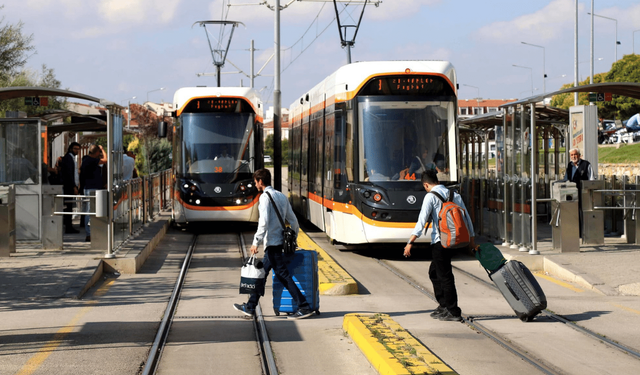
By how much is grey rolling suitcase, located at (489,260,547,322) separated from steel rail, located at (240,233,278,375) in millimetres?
2581

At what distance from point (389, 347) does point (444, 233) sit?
2.19 m

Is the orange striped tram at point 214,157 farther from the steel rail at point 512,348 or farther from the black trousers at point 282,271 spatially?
the black trousers at point 282,271

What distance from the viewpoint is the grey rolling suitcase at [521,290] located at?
9078 millimetres

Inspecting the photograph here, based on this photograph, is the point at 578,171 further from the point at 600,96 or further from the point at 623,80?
the point at 623,80

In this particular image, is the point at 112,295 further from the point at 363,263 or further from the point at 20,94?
the point at 363,263

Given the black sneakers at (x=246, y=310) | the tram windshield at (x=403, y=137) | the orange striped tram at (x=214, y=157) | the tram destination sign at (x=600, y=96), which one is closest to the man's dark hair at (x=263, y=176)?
the black sneakers at (x=246, y=310)

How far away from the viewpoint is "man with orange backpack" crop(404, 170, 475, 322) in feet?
29.7

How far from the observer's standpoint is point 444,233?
910 centimetres

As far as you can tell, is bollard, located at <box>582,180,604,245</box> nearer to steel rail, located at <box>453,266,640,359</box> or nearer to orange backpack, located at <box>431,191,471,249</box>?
steel rail, located at <box>453,266,640,359</box>

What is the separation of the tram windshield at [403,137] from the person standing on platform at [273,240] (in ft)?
18.0

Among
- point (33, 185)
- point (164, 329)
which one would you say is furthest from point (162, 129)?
point (164, 329)

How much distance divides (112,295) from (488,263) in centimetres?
492

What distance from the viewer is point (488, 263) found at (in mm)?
→ 9500

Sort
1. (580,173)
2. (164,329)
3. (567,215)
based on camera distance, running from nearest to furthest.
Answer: (164,329) < (567,215) < (580,173)
